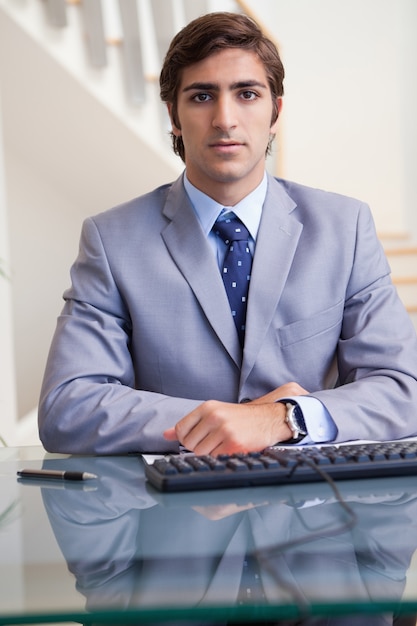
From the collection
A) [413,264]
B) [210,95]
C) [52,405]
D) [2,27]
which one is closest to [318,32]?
[413,264]

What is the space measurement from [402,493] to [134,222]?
0.97 m

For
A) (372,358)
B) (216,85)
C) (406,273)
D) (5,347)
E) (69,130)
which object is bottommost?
(406,273)

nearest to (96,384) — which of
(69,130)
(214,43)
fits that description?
(214,43)

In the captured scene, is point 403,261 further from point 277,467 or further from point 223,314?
point 277,467

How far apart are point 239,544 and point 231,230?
41.4 inches

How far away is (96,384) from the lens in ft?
4.73

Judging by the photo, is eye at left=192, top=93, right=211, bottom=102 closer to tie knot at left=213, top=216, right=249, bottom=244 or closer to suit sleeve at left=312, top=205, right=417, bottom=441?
tie knot at left=213, top=216, right=249, bottom=244

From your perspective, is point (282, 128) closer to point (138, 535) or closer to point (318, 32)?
point (318, 32)

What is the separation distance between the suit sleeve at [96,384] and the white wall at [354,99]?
3.43 meters

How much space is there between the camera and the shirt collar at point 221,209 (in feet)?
5.64

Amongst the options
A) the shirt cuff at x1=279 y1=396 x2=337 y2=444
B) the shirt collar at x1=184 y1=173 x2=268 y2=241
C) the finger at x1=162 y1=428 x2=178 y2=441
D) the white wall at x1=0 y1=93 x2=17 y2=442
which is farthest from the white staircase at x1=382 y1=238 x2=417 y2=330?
the finger at x1=162 y1=428 x2=178 y2=441

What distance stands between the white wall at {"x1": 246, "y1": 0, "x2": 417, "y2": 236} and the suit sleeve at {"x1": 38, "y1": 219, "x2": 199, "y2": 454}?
3.43 metres

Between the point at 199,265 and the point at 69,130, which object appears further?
the point at 69,130

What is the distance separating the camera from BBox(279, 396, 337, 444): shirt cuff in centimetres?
126
